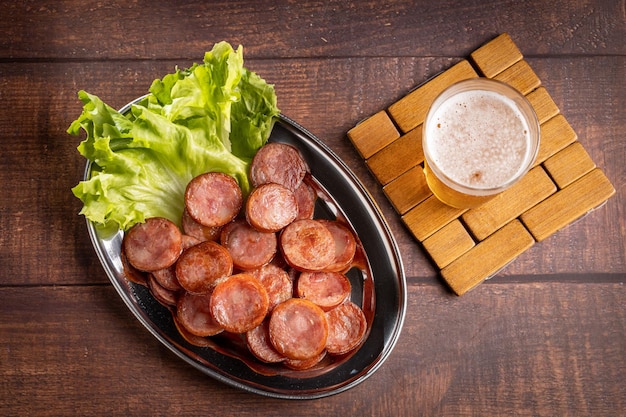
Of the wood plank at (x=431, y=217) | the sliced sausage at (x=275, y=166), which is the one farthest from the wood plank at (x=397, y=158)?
the sliced sausage at (x=275, y=166)

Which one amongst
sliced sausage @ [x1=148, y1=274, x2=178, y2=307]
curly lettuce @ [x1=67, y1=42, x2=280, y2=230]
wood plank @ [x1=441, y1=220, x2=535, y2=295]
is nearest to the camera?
curly lettuce @ [x1=67, y1=42, x2=280, y2=230]

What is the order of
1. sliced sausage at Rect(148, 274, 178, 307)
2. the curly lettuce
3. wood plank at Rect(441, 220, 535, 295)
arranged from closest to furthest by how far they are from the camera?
the curly lettuce
sliced sausage at Rect(148, 274, 178, 307)
wood plank at Rect(441, 220, 535, 295)

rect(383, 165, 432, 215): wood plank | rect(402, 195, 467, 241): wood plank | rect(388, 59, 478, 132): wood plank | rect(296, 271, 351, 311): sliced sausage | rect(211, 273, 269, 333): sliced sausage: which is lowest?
rect(402, 195, 467, 241): wood plank

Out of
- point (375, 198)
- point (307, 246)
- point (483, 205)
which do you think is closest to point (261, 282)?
point (307, 246)

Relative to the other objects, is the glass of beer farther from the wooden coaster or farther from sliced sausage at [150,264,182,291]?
sliced sausage at [150,264,182,291]

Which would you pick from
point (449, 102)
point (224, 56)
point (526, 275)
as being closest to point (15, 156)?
point (224, 56)

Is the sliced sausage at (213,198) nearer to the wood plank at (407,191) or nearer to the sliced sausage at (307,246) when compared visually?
the sliced sausage at (307,246)

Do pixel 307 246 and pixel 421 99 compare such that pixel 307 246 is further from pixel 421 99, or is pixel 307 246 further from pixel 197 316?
pixel 421 99

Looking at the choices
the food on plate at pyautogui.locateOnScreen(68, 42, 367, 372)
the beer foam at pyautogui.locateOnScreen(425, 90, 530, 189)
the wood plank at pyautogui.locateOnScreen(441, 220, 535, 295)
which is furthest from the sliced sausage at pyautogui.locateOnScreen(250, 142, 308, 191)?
the wood plank at pyautogui.locateOnScreen(441, 220, 535, 295)
